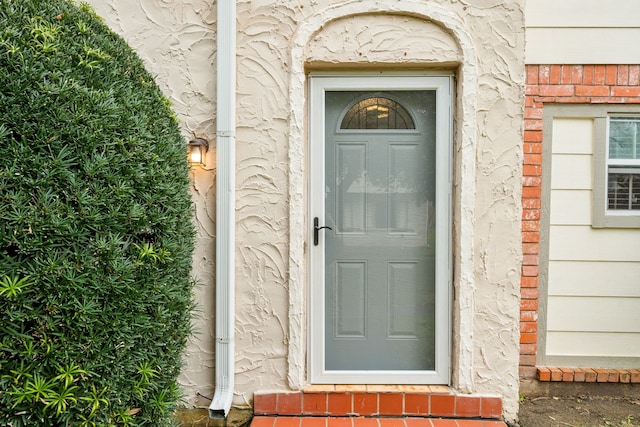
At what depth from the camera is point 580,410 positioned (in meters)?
2.81

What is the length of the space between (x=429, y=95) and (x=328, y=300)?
5.15 ft

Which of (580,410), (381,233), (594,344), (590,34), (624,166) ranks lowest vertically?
(580,410)

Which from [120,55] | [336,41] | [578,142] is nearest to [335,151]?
[336,41]

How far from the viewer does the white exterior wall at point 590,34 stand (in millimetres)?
2992

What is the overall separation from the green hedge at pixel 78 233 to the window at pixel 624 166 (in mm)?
3277

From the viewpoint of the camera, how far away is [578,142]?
3.05 meters

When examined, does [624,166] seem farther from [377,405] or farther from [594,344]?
[377,405]

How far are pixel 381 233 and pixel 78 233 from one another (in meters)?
1.83

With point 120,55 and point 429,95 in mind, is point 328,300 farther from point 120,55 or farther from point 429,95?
point 120,55

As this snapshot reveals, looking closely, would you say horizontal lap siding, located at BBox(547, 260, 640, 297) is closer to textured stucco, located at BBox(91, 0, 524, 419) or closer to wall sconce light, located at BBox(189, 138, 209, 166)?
textured stucco, located at BBox(91, 0, 524, 419)

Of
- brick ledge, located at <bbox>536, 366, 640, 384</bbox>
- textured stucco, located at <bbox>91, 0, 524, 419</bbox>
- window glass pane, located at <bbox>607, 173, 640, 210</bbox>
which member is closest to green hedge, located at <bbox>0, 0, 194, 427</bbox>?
textured stucco, located at <bbox>91, 0, 524, 419</bbox>

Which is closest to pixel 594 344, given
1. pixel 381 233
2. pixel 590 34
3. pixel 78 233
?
pixel 381 233

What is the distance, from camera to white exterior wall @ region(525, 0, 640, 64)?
9.82 ft

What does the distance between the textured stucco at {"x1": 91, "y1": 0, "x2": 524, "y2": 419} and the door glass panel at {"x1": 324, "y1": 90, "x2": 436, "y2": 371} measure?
212 millimetres
